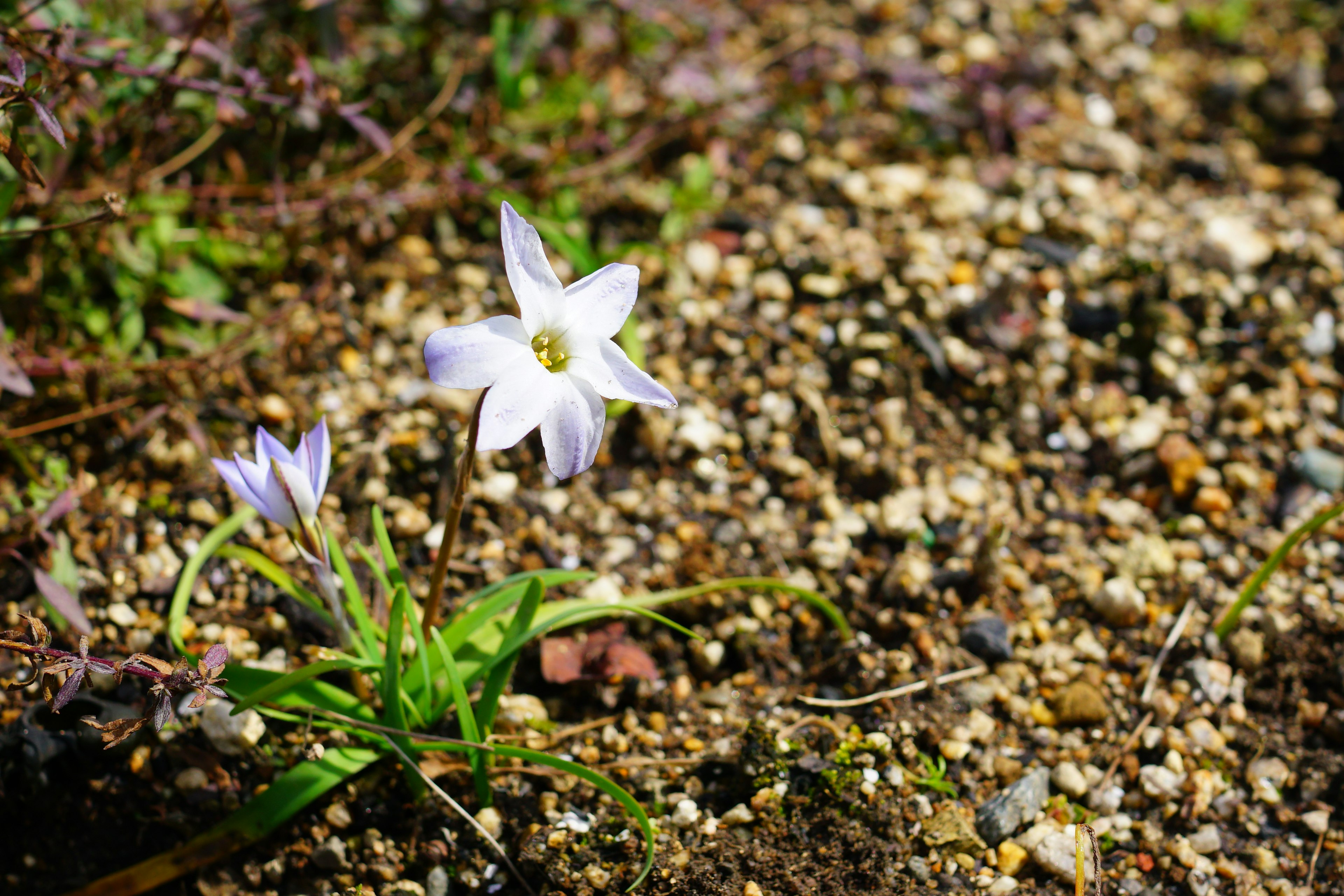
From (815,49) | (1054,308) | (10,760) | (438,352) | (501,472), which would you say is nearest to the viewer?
(438,352)

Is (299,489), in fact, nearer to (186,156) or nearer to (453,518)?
(453,518)

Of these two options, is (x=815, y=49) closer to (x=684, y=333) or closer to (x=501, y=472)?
(x=684, y=333)

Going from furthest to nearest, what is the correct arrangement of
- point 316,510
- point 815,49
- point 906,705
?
1. point 815,49
2. point 906,705
3. point 316,510

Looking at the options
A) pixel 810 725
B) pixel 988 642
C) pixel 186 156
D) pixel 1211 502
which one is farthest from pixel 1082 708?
pixel 186 156

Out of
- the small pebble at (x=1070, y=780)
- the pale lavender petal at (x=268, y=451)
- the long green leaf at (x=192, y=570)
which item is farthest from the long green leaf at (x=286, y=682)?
the small pebble at (x=1070, y=780)

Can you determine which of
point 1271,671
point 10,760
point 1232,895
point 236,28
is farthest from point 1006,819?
point 236,28

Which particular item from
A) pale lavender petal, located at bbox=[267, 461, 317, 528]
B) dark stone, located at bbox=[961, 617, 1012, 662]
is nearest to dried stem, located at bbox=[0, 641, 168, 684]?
pale lavender petal, located at bbox=[267, 461, 317, 528]
